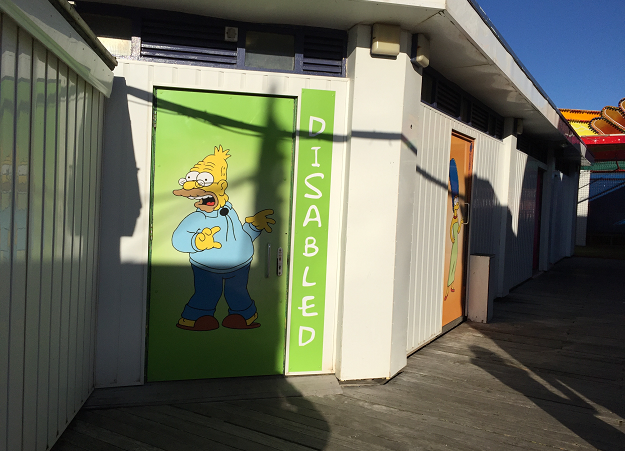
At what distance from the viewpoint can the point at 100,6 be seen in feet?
11.8

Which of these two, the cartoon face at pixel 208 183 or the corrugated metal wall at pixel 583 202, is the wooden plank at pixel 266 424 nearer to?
the cartoon face at pixel 208 183

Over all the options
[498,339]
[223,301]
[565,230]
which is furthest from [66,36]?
[565,230]

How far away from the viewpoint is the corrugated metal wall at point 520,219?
827 centimetres

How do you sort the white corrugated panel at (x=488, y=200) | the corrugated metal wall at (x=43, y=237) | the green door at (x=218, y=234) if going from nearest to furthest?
the corrugated metal wall at (x=43, y=237), the green door at (x=218, y=234), the white corrugated panel at (x=488, y=200)

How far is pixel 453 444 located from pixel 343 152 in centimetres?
249

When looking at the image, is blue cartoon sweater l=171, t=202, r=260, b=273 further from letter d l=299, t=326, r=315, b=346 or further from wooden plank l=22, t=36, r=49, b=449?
wooden plank l=22, t=36, r=49, b=449

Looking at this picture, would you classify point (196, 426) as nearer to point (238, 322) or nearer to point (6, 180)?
point (238, 322)

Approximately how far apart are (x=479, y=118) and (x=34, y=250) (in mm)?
6016

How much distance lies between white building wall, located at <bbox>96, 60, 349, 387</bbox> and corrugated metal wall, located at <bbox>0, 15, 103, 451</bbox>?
199 millimetres

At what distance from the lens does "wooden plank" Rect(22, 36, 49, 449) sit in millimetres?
2363

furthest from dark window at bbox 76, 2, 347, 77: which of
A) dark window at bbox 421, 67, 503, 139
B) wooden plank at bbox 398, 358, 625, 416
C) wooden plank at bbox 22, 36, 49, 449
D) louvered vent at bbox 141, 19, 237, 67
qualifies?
wooden plank at bbox 398, 358, 625, 416

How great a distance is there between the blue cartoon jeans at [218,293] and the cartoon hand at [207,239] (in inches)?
7.6

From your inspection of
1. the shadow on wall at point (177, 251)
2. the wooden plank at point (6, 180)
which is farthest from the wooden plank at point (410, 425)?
the wooden plank at point (6, 180)

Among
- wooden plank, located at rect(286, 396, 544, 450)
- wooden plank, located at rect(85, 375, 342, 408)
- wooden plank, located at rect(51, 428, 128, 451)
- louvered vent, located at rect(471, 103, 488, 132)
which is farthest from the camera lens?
louvered vent, located at rect(471, 103, 488, 132)
